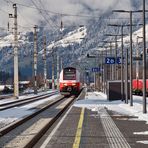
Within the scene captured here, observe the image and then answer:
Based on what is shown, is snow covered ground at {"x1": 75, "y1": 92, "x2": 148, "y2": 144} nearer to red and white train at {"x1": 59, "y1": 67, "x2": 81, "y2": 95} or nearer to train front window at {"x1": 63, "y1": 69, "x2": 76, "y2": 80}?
red and white train at {"x1": 59, "y1": 67, "x2": 81, "y2": 95}

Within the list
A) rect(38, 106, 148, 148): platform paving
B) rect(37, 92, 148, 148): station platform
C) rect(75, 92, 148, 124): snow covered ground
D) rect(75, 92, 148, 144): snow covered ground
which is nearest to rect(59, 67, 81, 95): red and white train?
rect(75, 92, 148, 124): snow covered ground

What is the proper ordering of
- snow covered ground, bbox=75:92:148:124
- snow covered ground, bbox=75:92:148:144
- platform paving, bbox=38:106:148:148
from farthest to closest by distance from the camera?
snow covered ground, bbox=75:92:148:124 < snow covered ground, bbox=75:92:148:144 < platform paving, bbox=38:106:148:148

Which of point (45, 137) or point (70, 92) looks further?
point (70, 92)

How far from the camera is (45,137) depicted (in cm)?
1619

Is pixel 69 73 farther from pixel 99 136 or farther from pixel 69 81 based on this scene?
pixel 99 136

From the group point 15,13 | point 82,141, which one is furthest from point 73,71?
point 82,141

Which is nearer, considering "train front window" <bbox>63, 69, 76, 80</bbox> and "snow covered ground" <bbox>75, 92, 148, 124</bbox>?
"snow covered ground" <bbox>75, 92, 148, 124</bbox>

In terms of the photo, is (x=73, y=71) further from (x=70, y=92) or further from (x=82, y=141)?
(x=82, y=141)

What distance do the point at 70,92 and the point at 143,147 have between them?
5046 centimetres

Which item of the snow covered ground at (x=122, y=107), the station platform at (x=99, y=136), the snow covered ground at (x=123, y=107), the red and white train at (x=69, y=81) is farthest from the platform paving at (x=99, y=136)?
the red and white train at (x=69, y=81)

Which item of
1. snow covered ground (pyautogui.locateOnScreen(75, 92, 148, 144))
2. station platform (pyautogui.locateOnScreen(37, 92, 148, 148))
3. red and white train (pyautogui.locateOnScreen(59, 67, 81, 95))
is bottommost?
station platform (pyautogui.locateOnScreen(37, 92, 148, 148))

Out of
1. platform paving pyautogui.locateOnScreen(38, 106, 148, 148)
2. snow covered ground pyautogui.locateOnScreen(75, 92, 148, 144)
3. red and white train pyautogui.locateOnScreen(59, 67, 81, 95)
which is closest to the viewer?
platform paving pyautogui.locateOnScreen(38, 106, 148, 148)

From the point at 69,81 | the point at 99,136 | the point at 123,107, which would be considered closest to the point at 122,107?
the point at 123,107

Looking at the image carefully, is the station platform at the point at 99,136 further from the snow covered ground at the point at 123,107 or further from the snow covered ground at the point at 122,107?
the snow covered ground at the point at 122,107
